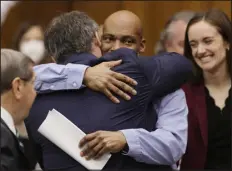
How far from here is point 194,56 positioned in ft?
8.67

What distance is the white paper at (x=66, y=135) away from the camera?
1940 millimetres

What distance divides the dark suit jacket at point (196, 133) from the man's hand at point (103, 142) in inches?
23.4

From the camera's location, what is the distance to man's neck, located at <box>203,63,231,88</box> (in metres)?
2.61

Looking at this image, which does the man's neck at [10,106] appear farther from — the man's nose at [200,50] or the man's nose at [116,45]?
the man's nose at [200,50]

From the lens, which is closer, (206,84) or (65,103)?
(65,103)

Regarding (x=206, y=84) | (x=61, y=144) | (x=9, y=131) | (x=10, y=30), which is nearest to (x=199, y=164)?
(x=206, y=84)

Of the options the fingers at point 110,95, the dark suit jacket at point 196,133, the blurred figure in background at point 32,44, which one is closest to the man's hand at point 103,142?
the fingers at point 110,95

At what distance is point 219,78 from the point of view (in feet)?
8.57

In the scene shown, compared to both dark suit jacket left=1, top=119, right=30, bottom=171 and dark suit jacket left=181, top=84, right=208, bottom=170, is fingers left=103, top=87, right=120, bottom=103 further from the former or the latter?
dark suit jacket left=181, top=84, right=208, bottom=170

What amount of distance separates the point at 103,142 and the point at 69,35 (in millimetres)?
391

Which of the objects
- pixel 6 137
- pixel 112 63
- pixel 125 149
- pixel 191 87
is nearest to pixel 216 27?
pixel 191 87

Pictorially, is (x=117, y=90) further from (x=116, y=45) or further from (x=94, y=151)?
(x=116, y=45)

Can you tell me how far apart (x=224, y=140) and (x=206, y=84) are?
290mm

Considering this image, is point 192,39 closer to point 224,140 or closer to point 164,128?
point 224,140
